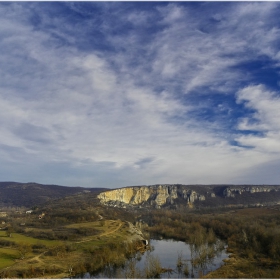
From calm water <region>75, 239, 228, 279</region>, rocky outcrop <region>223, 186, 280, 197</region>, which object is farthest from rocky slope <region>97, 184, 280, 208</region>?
calm water <region>75, 239, 228, 279</region>

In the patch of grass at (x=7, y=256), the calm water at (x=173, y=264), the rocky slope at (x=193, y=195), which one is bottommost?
the calm water at (x=173, y=264)

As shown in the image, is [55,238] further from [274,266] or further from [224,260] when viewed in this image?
[274,266]

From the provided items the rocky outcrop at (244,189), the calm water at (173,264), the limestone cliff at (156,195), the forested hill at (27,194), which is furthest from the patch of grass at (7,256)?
the rocky outcrop at (244,189)

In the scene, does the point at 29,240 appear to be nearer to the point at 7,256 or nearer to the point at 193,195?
the point at 7,256

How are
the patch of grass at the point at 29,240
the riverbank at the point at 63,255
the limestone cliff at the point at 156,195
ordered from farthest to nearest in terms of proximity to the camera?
the limestone cliff at the point at 156,195 < the patch of grass at the point at 29,240 < the riverbank at the point at 63,255

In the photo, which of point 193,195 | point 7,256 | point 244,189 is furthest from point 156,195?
point 7,256

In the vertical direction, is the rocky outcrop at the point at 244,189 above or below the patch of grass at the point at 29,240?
above

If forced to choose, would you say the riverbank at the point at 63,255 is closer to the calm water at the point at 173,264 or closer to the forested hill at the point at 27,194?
the calm water at the point at 173,264
